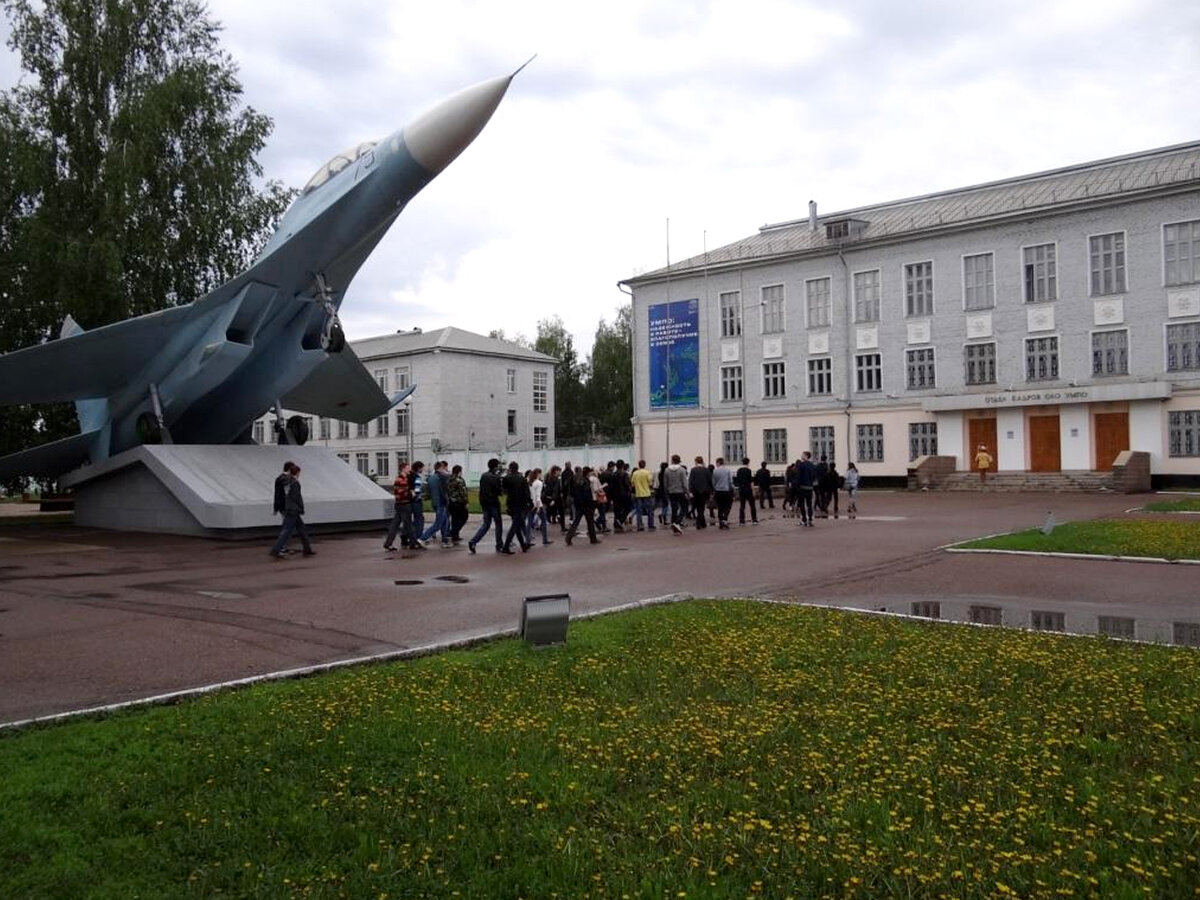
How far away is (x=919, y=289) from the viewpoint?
140ft

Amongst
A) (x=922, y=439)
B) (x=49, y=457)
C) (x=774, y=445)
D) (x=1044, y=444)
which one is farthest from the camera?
(x=774, y=445)

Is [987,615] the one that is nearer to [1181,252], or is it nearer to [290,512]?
[290,512]

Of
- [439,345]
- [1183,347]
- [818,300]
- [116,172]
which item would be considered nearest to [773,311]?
[818,300]

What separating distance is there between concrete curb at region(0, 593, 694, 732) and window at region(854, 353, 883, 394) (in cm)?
3578

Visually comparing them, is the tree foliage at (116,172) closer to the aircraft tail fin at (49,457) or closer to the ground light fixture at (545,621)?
the aircraft tail fin at (49,457)

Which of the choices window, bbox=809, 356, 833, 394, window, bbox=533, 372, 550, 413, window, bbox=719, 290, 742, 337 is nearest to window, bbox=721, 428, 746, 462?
window, bbox=809, 356, 833, 394

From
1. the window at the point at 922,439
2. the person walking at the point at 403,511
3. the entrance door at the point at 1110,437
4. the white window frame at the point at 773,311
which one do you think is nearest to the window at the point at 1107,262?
the entrance door at the point at 1110,437

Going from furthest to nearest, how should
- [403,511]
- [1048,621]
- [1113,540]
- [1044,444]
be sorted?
[1044,444], [403,511], [1113,540], [1048,621]

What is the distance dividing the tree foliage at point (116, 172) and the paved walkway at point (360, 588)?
977cm

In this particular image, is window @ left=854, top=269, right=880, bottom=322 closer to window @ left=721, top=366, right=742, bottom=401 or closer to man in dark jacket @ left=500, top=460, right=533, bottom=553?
window @ left=721, top=366, right=742, bottom=401

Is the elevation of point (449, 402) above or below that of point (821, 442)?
above

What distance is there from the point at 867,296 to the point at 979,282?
496 centimetres

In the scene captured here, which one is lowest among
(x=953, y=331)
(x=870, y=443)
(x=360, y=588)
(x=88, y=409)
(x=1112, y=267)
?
(x=360, y=588)

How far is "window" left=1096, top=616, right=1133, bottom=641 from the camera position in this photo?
902 cm
